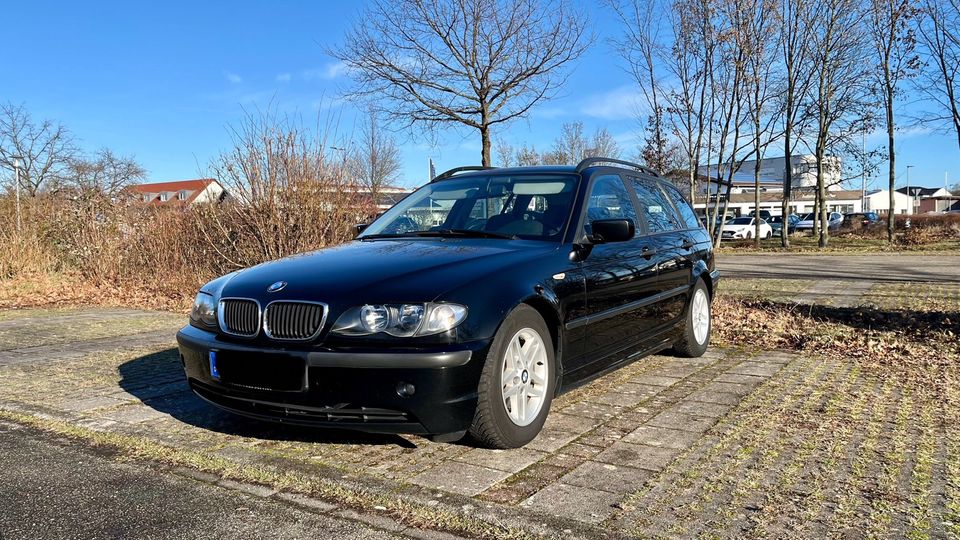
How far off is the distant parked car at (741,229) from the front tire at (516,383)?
35.4 metres

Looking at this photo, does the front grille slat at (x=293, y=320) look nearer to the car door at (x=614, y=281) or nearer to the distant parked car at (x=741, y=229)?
the car door at (x=614, y=281)

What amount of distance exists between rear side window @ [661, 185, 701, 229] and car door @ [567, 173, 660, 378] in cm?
116

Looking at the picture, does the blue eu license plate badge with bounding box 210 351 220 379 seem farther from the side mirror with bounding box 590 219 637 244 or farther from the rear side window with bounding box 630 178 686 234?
the rear side window with bounding box 630 178 686 234

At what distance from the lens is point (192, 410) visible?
14.6ft

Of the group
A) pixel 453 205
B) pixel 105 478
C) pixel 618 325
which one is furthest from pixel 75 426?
pixel 618 325

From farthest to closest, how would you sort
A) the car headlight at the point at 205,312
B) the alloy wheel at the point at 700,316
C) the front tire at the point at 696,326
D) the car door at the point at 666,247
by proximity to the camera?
1. the alloy wheel at the point at 700,316
2. the front tire at the point at 696,326
3. the car door at the point at 666,247
4. the car headlight at the point at 205,312

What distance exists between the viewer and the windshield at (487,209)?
171 inches

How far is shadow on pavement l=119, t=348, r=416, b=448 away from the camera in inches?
150

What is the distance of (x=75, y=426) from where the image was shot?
409 centimetres

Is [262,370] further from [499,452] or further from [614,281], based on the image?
[614,281]

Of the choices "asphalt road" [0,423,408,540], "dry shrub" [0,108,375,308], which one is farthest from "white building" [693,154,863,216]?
"asphalt road" [0,423,408,540]

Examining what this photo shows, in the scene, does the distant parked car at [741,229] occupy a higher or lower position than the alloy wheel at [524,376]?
higher

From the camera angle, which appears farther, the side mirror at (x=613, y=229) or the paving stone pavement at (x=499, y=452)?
the side mirror at (x=613, y=229)

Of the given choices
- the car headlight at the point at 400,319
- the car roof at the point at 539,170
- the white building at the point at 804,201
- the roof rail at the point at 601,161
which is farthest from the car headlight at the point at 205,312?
the white building at the point at 804,201
